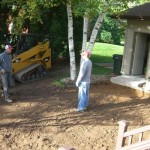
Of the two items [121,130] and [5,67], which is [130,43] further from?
[121,130]

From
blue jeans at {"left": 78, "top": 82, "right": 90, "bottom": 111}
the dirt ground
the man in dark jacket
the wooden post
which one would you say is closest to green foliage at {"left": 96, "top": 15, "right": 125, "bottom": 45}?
the dirt ground

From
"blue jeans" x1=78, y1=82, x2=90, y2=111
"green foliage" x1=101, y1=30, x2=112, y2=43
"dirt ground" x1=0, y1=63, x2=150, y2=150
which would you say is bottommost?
"dirt ground" x1=0, y1=63, x2=150, y2=150

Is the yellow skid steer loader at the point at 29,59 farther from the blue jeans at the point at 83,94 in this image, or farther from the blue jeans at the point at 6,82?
the blue jeans at the point at 83,94

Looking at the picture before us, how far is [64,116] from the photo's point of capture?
11.6 metres

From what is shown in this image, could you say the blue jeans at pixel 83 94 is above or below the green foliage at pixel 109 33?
below

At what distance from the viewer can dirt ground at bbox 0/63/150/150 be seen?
991 cm

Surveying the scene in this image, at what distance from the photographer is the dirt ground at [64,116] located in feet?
32.5

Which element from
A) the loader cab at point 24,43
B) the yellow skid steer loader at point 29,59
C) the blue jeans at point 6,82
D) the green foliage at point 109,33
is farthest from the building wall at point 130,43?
the green foliage at point 109,33

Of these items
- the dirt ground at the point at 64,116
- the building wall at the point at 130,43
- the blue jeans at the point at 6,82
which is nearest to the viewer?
the dirt ground at the point at 64,116

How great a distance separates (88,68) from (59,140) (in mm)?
2654

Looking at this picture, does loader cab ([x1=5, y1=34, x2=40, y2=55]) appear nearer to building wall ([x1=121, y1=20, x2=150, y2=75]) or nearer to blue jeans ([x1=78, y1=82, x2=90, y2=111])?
building wall ([x1=121, y1=20, x2=150, y2=75])

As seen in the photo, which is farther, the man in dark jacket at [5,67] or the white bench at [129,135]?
the man in dark jacket at [5,67]

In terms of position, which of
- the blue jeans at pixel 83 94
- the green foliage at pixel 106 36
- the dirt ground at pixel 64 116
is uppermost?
the green foliage at pixel 106 36

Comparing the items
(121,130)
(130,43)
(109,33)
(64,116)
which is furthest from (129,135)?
(109,33)
